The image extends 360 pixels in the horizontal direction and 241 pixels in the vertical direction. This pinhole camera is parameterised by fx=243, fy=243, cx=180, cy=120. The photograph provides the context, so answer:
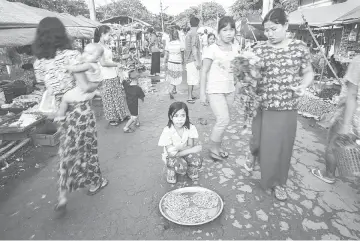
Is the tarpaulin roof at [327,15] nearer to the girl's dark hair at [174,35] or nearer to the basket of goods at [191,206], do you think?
the girl's dark hair at [174,35]

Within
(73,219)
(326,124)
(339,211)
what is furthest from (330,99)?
(73,219)

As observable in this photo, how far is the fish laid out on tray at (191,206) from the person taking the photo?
255 cm

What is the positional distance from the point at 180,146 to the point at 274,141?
116 cm

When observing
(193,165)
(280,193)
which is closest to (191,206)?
(193,165)

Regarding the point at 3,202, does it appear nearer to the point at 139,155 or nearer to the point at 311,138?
the point at 139,155

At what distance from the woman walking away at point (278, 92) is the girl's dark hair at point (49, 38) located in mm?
2055

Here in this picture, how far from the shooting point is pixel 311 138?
4633 mm

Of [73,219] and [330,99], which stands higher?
[330,99]

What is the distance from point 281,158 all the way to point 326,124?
122 inches

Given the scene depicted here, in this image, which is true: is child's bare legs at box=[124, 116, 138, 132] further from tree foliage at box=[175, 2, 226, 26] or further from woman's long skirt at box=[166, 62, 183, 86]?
tree foliage at box=[175, 2, 226, 26]

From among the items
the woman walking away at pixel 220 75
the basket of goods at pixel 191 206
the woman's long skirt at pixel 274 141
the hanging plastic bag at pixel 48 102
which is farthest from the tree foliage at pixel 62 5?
the woman's long skirt at pixel 274 141

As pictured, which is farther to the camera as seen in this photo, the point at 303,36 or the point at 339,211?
the point at 303,36

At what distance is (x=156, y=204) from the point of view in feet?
9.53

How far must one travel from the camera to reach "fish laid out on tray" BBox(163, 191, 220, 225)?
2551mm
